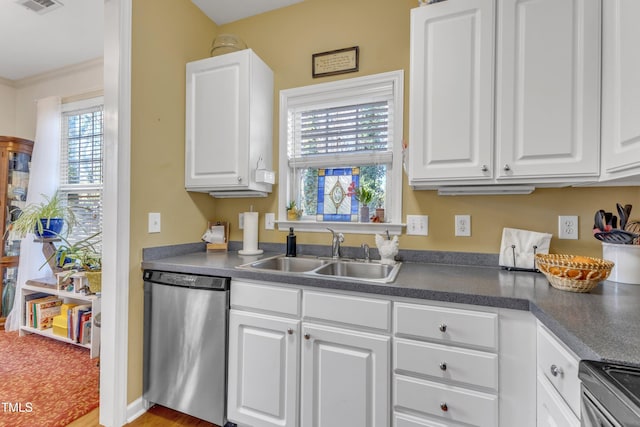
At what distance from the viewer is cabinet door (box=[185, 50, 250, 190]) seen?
1.92 metres

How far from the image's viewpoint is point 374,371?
127 cm

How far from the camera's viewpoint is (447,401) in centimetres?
115

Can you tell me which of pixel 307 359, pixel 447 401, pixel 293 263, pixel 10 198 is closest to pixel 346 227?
pixel 293 263

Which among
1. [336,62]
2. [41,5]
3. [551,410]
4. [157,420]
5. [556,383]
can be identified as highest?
[41,5]

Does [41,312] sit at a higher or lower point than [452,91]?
lower

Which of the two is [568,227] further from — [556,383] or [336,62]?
[336,62]

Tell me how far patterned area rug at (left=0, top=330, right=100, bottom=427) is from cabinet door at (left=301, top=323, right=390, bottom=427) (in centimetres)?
144

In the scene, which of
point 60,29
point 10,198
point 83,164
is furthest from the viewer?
point 83,164

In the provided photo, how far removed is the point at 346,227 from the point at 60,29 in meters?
2.91

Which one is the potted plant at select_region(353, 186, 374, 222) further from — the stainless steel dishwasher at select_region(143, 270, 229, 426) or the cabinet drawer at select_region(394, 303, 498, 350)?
the stainless steel dishwasher at select_region(143, 270, 229, 426)

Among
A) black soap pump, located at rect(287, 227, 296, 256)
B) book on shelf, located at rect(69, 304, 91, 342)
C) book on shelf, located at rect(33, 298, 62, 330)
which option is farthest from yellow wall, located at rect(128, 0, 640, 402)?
book on shelf, located at rect(33, 298, 62, 330)

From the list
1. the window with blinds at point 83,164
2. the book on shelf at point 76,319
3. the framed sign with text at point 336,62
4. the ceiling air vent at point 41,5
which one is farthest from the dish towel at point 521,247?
the window with blinds at point 83,164

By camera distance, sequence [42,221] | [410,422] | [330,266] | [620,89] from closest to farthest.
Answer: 1. [620,89]
2. [410,422]
3. [330,266]
4. [42,221]

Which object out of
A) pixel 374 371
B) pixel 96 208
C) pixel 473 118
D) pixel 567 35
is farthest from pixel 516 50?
pixel 96 208
